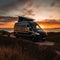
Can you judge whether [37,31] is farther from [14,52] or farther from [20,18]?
[14,52]

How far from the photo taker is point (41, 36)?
27.7 m

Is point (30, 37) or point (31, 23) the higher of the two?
point (31, 23)

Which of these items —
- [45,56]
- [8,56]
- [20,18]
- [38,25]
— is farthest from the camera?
[20,18]

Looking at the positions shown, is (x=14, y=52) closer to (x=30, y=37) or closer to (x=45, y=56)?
(x=45, y=56)

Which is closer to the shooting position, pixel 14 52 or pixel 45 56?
pixel 45 56

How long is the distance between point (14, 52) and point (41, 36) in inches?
598

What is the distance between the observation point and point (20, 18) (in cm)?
3369

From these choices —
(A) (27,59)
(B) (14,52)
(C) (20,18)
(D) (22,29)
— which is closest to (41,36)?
(D) (22,29)

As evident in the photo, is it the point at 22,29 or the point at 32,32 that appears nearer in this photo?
the point at 32,32

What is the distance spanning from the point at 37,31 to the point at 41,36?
2.66ft

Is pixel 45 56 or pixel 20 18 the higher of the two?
pixel 20 18

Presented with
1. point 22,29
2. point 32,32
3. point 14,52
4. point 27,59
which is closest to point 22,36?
point 22,29

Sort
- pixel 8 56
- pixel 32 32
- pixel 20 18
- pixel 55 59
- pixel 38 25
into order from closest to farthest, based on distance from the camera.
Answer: pixel 55 59
pixel 8 56
pixel 32 32
pixel 38 25
pixel 20 18

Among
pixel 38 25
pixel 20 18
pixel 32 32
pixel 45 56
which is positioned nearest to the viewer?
pixel 45 56
